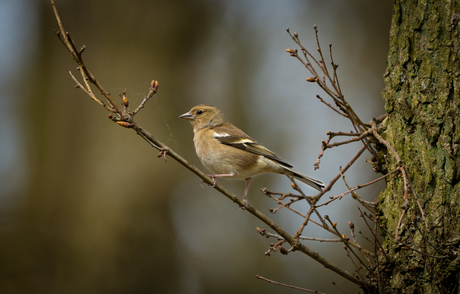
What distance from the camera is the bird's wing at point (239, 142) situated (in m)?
3.68

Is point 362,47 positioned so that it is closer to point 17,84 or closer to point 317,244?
point 317,244

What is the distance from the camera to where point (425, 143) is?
2514mm

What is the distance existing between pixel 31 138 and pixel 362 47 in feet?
21.9

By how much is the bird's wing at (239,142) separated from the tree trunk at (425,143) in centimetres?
132

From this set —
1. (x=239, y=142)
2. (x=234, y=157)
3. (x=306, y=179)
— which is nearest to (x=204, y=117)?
(x=239, y=142)

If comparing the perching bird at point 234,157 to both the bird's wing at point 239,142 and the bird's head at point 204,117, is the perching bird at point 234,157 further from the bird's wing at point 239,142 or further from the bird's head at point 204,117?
the bird's head at point 204,117

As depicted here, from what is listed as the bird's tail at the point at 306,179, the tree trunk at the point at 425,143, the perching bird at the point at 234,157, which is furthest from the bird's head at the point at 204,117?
the tree trunk at the point at 425,143

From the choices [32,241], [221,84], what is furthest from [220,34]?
[32,241]

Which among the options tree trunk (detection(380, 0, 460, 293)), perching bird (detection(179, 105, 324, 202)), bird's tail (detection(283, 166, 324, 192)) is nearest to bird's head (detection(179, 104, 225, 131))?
perching bird (detection(179, 105, 324, 202))

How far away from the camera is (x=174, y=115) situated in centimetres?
637

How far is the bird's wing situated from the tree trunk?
1323mm

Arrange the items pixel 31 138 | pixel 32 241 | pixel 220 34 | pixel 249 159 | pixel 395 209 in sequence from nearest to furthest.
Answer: pixel 395 209
pixel 249 159
pixel 32 241
pixel 31 138
pixel 220 34

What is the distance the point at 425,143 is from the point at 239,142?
1838 mm

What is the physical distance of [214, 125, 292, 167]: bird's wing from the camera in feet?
12.1
